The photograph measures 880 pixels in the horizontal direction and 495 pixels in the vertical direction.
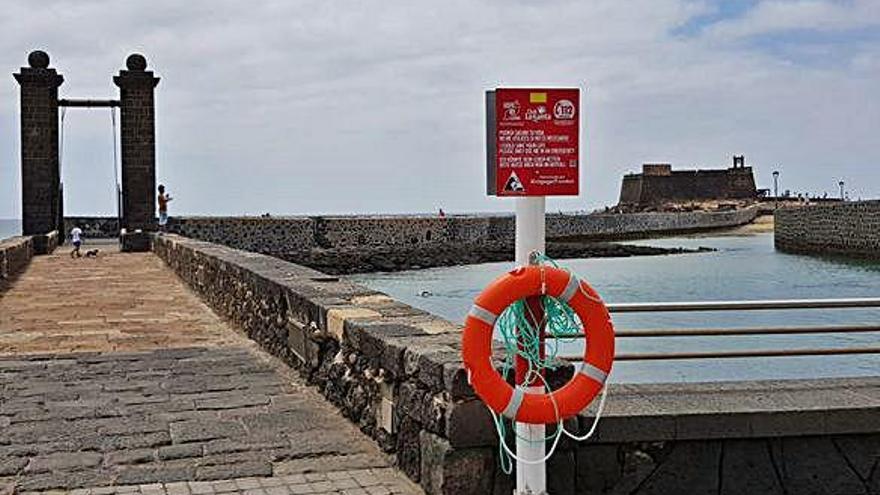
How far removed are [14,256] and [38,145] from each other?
9.74 meters

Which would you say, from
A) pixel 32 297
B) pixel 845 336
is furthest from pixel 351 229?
pixel 32 297

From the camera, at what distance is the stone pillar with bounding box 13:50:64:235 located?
26.2 meters

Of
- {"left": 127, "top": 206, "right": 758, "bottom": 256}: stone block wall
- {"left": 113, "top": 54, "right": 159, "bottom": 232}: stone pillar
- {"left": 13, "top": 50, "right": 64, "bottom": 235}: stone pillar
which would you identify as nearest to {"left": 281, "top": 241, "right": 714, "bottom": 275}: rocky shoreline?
{"left": 127, "top": 206, "right": 758, "bottom": 256}: stone block wall

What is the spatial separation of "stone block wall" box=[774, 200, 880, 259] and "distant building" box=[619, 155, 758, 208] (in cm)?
3101

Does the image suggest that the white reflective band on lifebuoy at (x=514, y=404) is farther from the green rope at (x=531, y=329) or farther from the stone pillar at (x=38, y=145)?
→ the stone pillar at (x=38, y=145)

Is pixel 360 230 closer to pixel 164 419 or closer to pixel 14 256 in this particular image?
pixel 14 256

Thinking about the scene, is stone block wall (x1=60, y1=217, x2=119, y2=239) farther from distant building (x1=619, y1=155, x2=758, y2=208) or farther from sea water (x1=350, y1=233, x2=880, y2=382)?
distant building (x1=619, y1=155, x2=758, y2=208)

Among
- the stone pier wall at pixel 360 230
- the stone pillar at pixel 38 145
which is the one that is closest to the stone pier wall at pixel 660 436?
the stone pillar at pixel 38 145

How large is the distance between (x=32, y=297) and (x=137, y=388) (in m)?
7.20

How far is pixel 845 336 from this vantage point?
64.3 feet

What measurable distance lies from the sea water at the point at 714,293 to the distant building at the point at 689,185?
958 inches

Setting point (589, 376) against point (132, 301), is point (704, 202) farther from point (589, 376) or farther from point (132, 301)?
point (589, 376)

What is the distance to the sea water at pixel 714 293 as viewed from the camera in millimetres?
14883

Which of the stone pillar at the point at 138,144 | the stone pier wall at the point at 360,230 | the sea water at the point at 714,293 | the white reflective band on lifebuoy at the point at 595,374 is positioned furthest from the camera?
the stone pier wall at the point at 360,230
